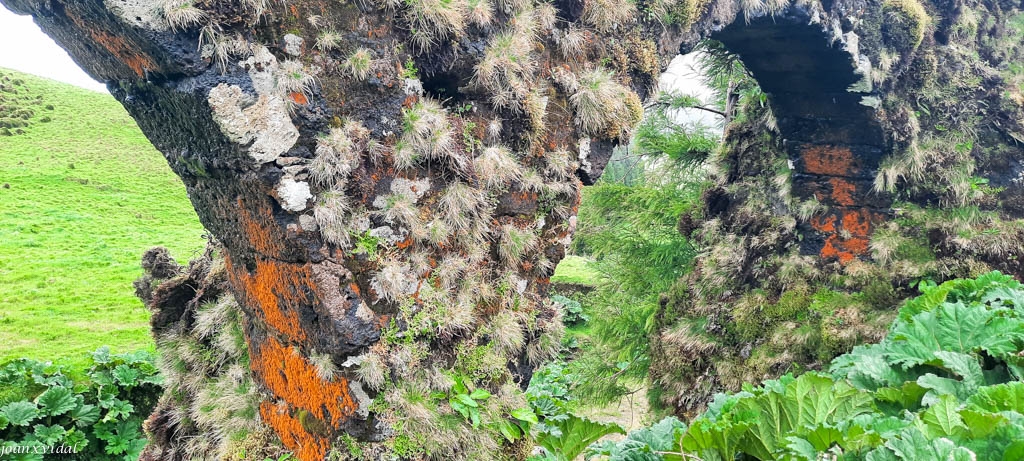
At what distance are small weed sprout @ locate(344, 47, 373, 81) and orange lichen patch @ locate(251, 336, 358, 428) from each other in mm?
1686

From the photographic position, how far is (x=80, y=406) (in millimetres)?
6543

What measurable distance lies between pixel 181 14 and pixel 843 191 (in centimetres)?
725

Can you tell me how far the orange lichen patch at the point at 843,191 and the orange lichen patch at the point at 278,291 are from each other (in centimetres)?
659

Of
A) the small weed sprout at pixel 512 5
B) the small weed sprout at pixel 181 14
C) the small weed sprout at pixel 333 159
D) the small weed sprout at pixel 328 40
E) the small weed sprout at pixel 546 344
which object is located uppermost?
the small weed sprout at pixel 181 14

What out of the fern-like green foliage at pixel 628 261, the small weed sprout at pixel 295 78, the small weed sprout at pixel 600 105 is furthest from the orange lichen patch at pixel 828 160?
the small weed sprout at pixel 295 78

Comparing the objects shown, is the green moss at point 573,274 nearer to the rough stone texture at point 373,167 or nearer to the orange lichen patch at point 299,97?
the rough stone texture at point 373,167

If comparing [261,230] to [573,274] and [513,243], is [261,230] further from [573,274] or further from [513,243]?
[573,274]

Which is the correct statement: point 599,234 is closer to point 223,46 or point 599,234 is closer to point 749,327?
point 749,327

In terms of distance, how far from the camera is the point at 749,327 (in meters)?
7.47

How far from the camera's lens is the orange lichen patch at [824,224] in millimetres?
7379

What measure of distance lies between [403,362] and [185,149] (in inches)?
69.1

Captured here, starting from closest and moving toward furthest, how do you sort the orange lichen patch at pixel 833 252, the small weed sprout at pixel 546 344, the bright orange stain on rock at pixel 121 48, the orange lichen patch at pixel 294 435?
the bright orange stain on rock at pixel 121 48, the orange lichen patch at pixel 294 435, the small weed sprout at pixel 546 344, the orange lichen patch at pixel 833 252

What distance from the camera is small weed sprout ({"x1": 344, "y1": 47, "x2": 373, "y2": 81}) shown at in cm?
337

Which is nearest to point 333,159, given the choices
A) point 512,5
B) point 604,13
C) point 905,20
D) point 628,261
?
point 512,5
